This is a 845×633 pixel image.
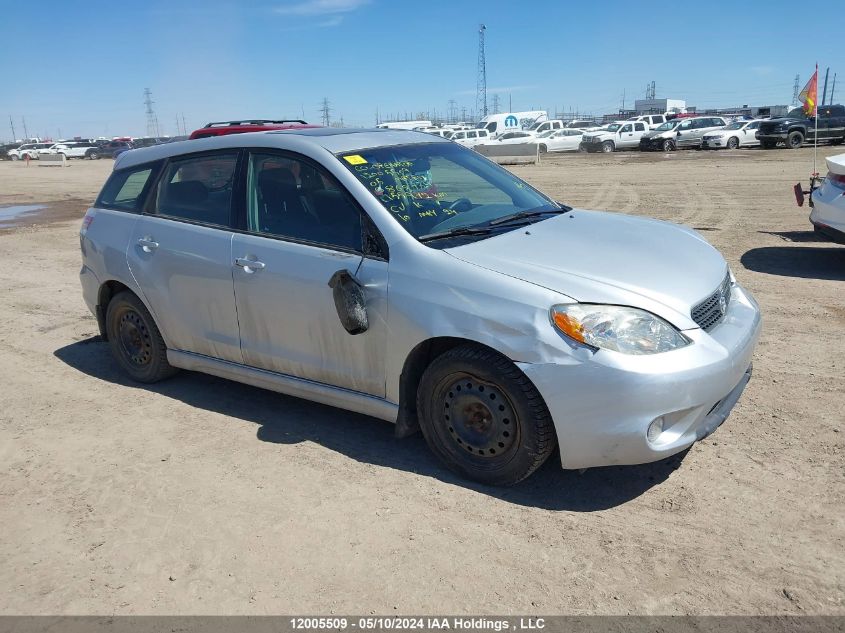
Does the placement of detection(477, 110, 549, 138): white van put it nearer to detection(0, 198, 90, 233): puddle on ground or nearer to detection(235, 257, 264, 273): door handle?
detection(0, 198, 90, 233): puddle on ground

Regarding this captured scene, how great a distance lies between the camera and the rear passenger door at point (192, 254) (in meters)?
4.64

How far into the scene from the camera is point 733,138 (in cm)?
3416

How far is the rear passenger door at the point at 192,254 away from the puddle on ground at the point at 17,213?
1238 cm

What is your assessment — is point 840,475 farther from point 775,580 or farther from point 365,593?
point 365,593

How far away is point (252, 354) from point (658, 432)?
2.46 meters

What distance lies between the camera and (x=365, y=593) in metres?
3.01

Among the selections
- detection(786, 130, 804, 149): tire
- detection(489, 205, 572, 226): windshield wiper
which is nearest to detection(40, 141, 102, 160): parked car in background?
detection(786, 130, 804, 149): tire

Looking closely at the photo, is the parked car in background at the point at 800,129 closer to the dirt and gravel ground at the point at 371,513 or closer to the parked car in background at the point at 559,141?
the parked car in background at the point at 559,141

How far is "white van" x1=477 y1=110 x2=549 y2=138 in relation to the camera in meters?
47.1

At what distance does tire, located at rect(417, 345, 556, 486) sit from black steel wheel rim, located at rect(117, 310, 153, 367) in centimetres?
252

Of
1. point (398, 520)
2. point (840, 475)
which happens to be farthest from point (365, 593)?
point (840, 475)

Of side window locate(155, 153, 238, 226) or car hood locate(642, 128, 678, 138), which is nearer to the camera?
side window locate(155, 153, 238, 226)

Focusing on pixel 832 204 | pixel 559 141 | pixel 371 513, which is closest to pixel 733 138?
pixel 559 141

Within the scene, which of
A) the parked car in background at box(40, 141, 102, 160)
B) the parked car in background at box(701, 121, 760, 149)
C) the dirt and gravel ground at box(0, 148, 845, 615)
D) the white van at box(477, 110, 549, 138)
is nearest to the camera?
the dirt and gravel ground at box(0, 148, 845, 615)
